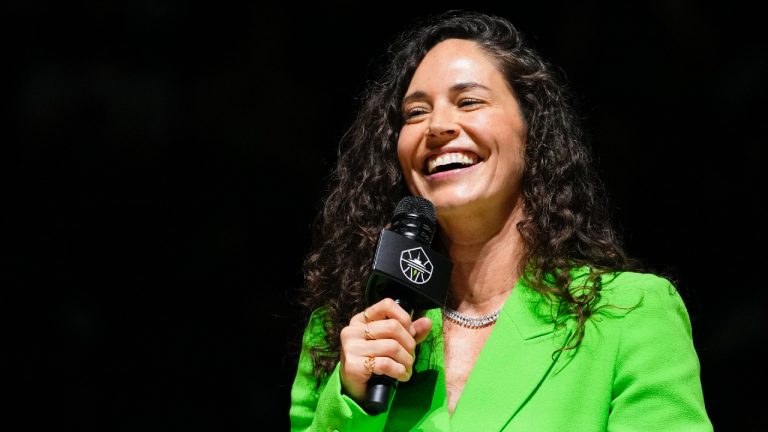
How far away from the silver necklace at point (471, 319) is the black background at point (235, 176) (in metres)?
0.77

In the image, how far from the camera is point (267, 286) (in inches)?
110

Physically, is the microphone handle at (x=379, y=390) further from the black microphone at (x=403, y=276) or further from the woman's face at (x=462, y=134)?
the woman's face at (x=462, y=134)

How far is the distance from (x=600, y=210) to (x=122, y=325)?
1451mm

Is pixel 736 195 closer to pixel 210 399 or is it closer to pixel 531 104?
pixel 531 104

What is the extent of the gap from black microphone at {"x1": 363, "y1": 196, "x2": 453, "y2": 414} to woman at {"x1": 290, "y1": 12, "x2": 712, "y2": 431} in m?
0.04

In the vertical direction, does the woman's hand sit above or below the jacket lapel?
above

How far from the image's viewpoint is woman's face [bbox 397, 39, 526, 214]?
Answer: 193 cm

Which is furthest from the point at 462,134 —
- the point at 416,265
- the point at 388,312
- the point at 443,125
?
the point at 388,312

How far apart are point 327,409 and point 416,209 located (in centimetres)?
39

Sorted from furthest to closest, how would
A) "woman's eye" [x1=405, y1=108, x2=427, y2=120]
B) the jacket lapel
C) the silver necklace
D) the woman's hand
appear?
"woman's eye" [x1=405, y1=108, x2=427, y2=120] < the silver necklace < the jacket lapel < the woman's hand

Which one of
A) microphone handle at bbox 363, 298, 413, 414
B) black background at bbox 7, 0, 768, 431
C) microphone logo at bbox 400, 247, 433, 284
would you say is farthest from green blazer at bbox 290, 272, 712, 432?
black background at bbox 7, 0, 768, 431

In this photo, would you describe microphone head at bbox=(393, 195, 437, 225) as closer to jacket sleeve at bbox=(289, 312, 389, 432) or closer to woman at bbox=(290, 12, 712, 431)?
woman at bbox=(290, 12, 712, 431)

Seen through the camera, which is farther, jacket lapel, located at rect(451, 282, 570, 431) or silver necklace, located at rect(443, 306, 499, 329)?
silver necklace, located at rect(443, 306, 499, 329)

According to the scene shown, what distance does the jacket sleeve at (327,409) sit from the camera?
158cm
